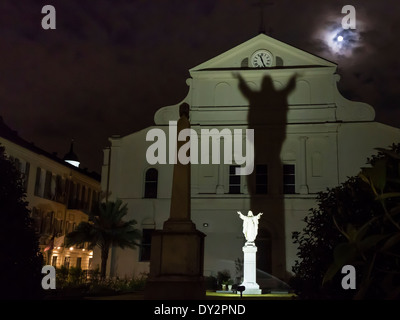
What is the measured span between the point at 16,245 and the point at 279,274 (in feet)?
67.3

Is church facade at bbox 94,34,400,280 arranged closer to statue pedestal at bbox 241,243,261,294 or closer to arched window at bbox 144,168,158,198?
arched window at bbox 144,168,158,198

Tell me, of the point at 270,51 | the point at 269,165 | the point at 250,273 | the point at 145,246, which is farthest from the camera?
the point at 270,51

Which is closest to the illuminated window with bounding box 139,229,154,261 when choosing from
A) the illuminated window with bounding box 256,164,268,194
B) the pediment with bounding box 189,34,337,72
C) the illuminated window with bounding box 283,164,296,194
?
the illuminated window with bounding box 256,164,268,194

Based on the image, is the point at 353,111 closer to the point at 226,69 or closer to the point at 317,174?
the point at 317,174

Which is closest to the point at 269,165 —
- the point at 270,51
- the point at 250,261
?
the point at 270,51

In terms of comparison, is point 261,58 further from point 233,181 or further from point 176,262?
point 176,262

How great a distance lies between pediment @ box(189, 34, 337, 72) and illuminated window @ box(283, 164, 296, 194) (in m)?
6.34

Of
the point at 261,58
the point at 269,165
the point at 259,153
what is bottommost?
the point at 269,165

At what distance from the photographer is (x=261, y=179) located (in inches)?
1133

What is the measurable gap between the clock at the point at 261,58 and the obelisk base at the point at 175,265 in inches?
743

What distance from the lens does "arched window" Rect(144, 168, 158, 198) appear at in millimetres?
29719

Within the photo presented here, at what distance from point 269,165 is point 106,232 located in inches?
407

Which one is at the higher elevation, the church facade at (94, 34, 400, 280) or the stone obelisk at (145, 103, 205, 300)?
the church facade at (94, 34, 400, 280)
